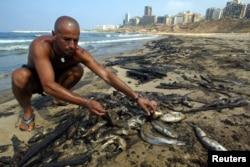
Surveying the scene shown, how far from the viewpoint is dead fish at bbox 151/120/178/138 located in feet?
12.1

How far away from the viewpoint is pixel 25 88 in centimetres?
439

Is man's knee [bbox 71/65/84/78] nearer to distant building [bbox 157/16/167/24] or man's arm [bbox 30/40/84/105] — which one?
man's arm [bbox 30/40/84/105]

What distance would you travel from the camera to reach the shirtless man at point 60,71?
10.8ft

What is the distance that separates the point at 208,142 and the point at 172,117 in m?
0.97

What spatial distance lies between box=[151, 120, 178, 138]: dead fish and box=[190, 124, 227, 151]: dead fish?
39cm

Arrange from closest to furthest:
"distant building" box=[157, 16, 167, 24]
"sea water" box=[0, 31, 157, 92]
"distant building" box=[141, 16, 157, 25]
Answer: "sea water" box=[0, 31, 157, 92] < "distant building" box=[157, 16, 167, 24] < "distant building" box=[141, 16, 157, 25]

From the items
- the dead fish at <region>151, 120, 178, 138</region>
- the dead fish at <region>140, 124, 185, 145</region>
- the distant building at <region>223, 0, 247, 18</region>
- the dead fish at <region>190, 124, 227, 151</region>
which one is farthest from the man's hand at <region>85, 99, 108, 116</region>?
the distant building at <region>223, 0, 247, 18</region>

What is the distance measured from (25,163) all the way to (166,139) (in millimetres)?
2161

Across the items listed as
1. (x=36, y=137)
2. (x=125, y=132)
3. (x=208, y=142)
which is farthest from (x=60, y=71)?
(x=208, y=142)

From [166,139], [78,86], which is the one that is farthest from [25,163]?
[78,86]

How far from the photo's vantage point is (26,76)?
4273 millimetres

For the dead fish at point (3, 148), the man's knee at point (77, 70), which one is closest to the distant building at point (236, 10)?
the man's knee at point (77, 70)

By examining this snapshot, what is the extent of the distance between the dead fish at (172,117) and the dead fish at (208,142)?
48 centimetres

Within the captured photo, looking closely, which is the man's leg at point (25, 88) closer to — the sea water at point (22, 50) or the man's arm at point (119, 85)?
the man's arm at point (119, 85)
